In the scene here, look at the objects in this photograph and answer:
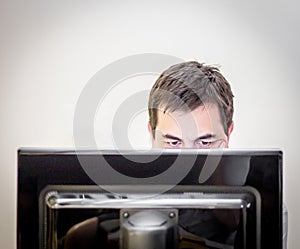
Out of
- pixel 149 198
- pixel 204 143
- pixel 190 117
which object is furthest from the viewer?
pixel 190 117

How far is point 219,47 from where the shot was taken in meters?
2.20

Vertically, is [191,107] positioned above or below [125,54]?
below

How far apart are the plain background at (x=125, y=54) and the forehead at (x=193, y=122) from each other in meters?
0.44

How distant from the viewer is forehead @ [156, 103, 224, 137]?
4.87ft

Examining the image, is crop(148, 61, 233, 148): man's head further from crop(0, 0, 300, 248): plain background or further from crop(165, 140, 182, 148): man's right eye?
crop(0, 0, 300, 248): plain background

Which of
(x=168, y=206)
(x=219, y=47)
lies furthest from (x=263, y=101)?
(x=168, y=206)

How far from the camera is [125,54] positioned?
2.22m

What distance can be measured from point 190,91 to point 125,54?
1.75 feet

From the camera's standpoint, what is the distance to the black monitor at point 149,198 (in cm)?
87

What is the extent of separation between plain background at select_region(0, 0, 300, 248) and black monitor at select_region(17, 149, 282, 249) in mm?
1296

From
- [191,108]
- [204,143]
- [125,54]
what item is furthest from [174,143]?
[125,54]

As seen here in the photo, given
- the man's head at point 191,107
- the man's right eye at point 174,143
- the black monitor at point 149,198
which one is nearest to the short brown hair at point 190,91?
the man's head at point 191,107

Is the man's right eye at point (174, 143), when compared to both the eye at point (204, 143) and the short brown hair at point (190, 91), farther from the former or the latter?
the short brown hair at point (190, 91)

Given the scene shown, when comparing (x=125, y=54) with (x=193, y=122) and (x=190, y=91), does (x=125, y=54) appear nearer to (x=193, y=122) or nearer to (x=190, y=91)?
(x=190, y=91)
